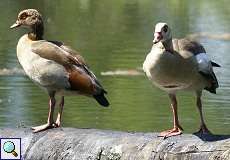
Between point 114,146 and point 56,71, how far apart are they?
960 mm

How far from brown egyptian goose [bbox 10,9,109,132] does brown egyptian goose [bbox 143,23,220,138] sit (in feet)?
2.15

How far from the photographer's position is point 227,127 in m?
10.3

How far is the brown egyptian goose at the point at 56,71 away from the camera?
23.9 ft

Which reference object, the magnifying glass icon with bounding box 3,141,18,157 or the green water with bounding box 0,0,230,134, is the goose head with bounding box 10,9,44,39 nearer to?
the magnifying glass icon with bounding box 3,141,18,157

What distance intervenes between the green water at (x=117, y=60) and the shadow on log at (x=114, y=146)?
117 inches

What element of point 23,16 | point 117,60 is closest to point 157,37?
point 23,16

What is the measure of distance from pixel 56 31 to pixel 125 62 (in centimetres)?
779

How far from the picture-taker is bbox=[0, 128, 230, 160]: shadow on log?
651cm

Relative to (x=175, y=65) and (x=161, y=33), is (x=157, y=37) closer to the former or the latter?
(x=161, y=33)

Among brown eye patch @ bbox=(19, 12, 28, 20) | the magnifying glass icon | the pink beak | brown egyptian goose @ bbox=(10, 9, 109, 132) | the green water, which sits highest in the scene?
brown eye patch @ bbox=(19, 12, 28, 20)

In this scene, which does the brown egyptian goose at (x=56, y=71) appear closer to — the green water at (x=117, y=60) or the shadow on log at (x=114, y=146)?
the shadow on log at (x=114, y=146)

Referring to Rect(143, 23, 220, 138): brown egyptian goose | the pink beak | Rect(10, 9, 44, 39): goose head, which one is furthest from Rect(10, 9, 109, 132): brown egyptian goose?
the pink beak

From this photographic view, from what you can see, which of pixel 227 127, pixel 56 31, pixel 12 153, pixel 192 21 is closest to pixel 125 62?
pixel 227 127

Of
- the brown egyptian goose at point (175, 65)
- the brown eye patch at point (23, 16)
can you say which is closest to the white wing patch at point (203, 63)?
the brown egyptian goose at point (175, 65)
